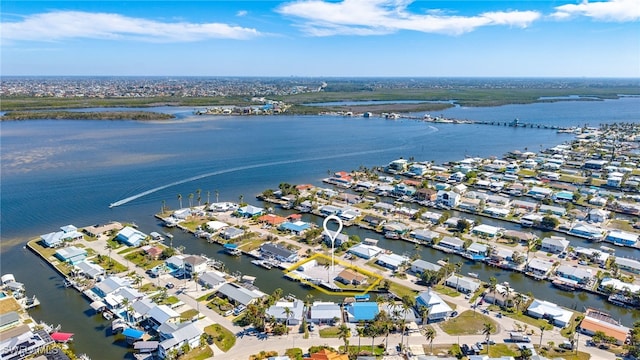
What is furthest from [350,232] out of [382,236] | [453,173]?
[453,173]

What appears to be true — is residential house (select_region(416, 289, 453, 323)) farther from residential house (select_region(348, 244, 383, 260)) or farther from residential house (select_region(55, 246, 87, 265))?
residential house (select_region(55, 246, 87, 265))

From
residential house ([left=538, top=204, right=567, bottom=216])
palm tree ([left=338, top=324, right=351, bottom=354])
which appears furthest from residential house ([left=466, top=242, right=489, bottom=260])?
palm tree ([left=338, top=324, right=351, bottom=354])

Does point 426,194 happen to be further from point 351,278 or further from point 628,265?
point 351,278

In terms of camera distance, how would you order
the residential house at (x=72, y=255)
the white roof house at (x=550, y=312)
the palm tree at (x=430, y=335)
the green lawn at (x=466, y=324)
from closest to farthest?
the palm tree at (x=430, y=335) < the green lawn at (x=466, y=324) < the white roof house at (x=550, y=312) < the residential house at (x=72, y=255)

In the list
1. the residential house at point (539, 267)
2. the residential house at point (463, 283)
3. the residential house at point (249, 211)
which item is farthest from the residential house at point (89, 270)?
the residential house at point (539, 267)

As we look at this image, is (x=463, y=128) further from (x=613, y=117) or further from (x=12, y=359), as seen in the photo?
(x=12, y=359)

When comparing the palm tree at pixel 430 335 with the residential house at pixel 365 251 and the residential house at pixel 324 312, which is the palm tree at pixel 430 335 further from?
the residential house at pixel 365 251
